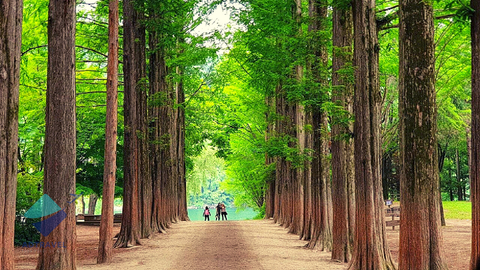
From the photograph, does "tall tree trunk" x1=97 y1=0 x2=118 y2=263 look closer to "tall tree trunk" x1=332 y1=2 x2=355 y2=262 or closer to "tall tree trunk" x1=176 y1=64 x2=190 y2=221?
"tall tree trunk" x1=332 y1=2 x2=355 y2=262

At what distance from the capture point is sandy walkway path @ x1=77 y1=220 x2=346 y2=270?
15.9m

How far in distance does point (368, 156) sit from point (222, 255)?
6.19 meters

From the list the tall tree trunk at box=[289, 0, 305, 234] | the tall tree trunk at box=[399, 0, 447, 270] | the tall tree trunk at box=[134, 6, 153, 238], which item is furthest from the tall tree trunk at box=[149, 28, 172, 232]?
the tall tree trunk at box=[399, 0, 447, 270]

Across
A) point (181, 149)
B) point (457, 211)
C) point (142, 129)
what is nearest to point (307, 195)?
point (142, 129)

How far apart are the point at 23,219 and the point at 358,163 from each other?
51.7 ft

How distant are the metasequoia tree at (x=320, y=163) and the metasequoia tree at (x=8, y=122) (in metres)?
11.1

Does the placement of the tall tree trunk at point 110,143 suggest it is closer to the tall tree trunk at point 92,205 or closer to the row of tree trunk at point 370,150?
the row of tree trunk at point 370,150

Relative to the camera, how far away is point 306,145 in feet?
83.1

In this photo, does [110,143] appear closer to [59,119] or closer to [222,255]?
[222,255]

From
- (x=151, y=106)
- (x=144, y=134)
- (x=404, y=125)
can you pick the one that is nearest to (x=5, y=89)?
(x=404, y=125)

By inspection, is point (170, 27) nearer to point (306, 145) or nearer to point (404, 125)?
point (306, 145)

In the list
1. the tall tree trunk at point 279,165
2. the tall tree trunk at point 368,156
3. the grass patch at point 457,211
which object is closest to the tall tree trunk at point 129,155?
the tall tree trunk at point 368,156

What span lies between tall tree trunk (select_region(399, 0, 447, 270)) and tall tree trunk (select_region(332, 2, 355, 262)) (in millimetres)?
6580

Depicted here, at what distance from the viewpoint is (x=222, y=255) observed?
59.0 feet
